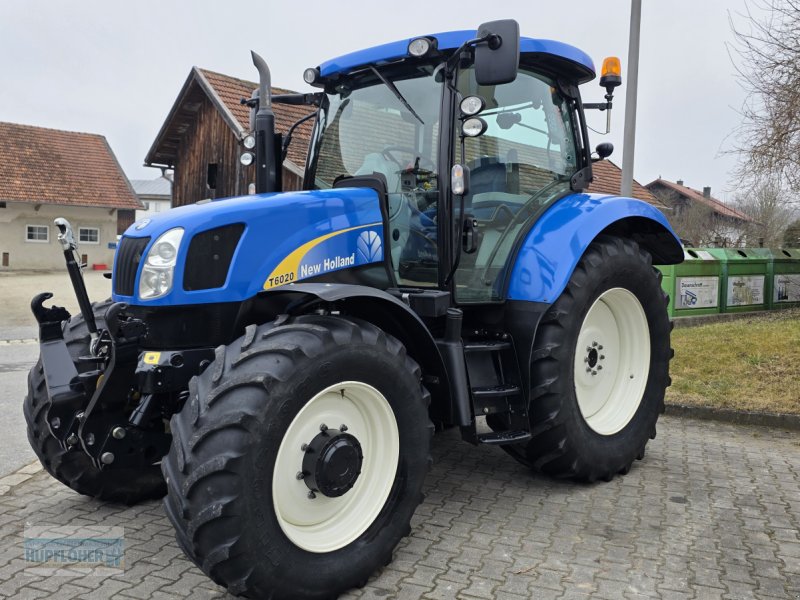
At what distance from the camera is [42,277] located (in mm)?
26000

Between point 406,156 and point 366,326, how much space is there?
4.03 ft

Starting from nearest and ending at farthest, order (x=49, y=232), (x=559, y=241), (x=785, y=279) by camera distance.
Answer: (x=559, y=241) < (x=785, y=279) < (x=49, y=232)

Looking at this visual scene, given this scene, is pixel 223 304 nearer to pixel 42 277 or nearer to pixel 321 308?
pixel 321 308

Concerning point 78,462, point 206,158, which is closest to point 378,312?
point 78,462

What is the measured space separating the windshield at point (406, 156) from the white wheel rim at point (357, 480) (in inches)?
37.2

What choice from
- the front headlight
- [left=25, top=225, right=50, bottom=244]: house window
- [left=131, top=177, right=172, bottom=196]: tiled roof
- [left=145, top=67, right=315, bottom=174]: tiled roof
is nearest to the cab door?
the front headlight

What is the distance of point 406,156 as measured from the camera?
13.3ft

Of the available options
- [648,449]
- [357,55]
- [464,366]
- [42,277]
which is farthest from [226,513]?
[42,277]

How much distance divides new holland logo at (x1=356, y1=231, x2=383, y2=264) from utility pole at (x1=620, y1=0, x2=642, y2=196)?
5.46 metres

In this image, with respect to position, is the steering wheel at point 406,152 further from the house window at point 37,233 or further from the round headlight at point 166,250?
the house window at point 37,233

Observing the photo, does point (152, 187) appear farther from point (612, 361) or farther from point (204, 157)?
point (612, 361)

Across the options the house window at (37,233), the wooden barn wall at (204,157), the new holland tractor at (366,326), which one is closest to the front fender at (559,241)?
the new holland tractor at (366,326)

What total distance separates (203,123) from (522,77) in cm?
1752

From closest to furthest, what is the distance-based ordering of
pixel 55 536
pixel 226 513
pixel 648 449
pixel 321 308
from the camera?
1. pixel 226 513
2. pixel 321 308
3. pixel 55 536
4. pixel 648 449
